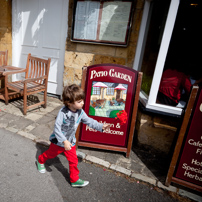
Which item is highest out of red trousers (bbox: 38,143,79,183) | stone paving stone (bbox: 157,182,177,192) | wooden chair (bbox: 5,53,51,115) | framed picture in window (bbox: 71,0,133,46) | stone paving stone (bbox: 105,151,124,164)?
framed picture in window (bbox: 71,0,133,46)

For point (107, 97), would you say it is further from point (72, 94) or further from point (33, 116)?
point (33, 116)

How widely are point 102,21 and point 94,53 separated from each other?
0.76 m

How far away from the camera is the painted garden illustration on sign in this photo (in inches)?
100.0

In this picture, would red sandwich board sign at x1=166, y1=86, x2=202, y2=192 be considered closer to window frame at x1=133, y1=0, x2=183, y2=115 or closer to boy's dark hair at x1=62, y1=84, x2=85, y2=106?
window frame at x1=133, y1=0, x2=183, y2=115

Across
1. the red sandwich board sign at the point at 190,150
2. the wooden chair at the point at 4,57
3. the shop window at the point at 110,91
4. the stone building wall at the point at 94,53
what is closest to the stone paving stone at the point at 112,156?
the red sandwich board sign at the point at 190,150

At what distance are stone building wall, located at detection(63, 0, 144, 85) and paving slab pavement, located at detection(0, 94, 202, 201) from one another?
1.30 meters

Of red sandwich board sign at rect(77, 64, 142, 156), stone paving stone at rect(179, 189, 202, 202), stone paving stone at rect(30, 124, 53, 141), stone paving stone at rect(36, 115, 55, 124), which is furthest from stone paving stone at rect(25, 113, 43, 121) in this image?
stone paving stone at rect(179, 189, 202, 202)

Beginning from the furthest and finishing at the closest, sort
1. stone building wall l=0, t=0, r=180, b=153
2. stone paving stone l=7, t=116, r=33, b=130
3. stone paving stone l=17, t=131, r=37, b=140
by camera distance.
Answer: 1. stone paving stone l=7, t=116, r=33, b=130
2. stone paving stone l=17, t=131, r=37, b=140
3. stone building wall l=0, t=0, r=180, b=153

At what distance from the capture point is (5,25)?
4949mm

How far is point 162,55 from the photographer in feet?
8.80

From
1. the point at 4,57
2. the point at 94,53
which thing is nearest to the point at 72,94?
the point at 94,53

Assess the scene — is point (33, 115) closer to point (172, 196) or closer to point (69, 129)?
point (69, 129)

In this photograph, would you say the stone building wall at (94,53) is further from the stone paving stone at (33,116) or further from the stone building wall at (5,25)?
the stone building wall at (5,25)

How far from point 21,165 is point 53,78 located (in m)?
3.08
